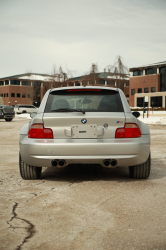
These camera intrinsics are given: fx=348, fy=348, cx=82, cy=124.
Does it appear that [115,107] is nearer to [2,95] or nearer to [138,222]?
[138,222]

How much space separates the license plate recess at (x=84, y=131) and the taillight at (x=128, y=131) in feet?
1.15

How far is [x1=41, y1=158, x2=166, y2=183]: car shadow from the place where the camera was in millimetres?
5867

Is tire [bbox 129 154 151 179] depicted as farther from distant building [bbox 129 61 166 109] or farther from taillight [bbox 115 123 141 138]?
distant building [bbox 129 61 166 109]

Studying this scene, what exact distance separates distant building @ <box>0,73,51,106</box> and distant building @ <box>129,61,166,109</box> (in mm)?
34153

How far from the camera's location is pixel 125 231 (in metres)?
3.35

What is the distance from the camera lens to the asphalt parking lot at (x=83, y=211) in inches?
122

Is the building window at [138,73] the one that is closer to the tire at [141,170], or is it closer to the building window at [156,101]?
the building window at [156,101]

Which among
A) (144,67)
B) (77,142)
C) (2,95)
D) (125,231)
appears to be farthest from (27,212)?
(2,95)

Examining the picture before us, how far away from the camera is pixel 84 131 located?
5.25 m

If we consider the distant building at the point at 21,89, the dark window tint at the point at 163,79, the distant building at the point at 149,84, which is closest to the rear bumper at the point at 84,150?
the distant building at the point at 149,84

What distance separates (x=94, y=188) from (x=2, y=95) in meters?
111

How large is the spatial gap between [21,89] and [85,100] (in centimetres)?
10612

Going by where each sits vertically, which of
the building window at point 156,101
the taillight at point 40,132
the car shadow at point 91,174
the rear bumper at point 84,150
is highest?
the taillight at point 40,132

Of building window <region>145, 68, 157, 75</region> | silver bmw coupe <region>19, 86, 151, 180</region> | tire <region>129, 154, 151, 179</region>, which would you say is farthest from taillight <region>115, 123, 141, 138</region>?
building window <region>145, 68, 157, 75</region>
